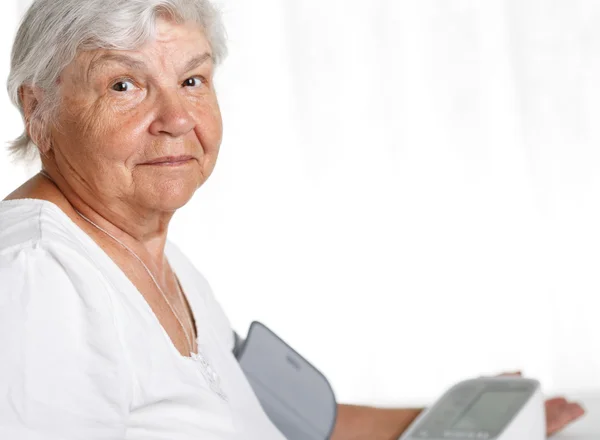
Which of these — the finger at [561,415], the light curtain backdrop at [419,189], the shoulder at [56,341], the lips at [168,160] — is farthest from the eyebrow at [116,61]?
the light curtain backdrop at [419,189]

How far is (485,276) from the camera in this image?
2.69 metres

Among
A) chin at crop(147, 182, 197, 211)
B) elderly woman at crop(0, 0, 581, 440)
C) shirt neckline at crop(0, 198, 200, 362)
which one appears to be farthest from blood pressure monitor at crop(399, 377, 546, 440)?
chin at crop(147, 182, 197, 211)

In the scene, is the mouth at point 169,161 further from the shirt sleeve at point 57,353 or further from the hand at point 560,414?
the hand at point 560,414

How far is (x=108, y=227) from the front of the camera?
1.26 m

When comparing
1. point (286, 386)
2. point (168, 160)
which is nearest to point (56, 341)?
point (168, 160)

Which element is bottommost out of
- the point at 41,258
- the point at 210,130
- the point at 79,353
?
the point at 79,353

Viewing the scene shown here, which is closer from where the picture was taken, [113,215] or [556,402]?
[113,215]

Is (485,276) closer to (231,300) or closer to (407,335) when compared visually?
(407,335)

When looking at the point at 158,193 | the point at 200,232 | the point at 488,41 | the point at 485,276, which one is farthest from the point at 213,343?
the point at 488,41

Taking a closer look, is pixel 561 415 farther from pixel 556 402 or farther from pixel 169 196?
pixel 169 196

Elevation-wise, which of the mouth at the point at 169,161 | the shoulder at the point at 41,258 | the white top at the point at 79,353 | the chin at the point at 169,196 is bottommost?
the white top at the point at 79,353

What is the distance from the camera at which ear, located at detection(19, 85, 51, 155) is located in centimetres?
121

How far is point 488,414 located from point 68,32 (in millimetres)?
812

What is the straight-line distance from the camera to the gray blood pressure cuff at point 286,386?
1.56 m
